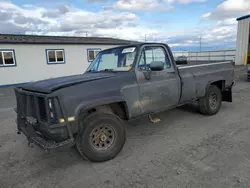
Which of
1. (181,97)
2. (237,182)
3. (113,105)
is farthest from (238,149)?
(113,105)

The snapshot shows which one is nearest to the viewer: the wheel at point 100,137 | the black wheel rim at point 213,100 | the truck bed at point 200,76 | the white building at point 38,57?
the wheel at point 100,137

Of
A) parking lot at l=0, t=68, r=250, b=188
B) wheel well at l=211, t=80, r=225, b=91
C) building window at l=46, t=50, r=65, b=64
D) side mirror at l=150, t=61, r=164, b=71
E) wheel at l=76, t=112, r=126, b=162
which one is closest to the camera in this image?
parking lot at l=0, t=68, r=250, b=188

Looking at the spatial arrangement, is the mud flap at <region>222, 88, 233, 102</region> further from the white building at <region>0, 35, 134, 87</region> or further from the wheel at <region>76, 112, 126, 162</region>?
the white building at <region>0, 35, 134, 87</region>

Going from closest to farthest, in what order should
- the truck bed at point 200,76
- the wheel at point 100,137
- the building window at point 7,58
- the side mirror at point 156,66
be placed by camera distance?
the wheel at point 100,137 → the side mirror at point 156,66 → the truck bed at point 200,76 → the building window at point 7,58

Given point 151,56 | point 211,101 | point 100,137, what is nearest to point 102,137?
point 100,137

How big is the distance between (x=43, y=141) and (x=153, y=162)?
72.0 inches

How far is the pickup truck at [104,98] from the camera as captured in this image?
113 inches

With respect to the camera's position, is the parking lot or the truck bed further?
the truck bed

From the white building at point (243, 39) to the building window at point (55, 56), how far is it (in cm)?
1825

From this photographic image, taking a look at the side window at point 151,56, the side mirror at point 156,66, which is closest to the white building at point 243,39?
the side window at point 151,56

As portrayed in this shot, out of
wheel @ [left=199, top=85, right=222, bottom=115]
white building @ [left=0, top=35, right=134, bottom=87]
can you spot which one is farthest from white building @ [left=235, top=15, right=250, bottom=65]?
wheel @ [left=199, top=85, right=222, bottom=115]

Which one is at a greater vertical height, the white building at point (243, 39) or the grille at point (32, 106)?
the white building at point (243, 39)

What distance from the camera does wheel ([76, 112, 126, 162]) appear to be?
307 centimetres

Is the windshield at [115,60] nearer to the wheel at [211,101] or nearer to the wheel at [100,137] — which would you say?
the wheel at [100,137]
